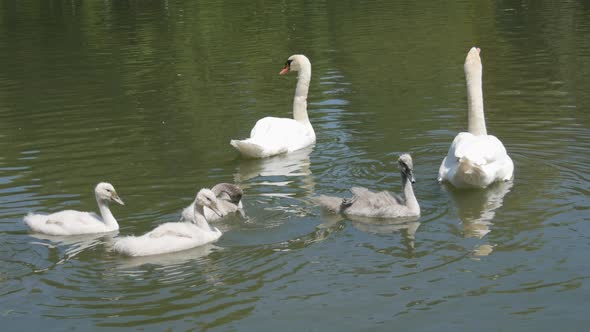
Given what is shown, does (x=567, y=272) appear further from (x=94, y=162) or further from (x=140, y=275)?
(x=94, y=162)

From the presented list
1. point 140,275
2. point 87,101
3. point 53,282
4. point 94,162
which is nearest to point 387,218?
point 140,275

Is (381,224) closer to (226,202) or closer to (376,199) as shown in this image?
(376,199)

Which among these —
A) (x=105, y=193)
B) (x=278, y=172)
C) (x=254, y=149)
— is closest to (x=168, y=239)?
(x=105, y=193)

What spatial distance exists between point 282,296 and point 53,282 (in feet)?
6.99

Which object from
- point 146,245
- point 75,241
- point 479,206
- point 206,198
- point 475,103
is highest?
point 475,103

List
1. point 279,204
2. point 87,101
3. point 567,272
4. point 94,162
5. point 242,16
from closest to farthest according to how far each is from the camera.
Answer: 1. point 567,272
2. point 279,204
3. point 94,162
4. point 87,101
5. point 242,16

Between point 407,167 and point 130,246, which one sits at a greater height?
point 407,167

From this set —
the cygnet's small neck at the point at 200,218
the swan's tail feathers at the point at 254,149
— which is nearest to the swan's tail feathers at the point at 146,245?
the cygnet's small neck at the point at 200,218

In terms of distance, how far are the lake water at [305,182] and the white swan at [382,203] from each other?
0.15 metres

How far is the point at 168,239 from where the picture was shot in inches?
358

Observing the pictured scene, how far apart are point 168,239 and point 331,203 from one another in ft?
6.49


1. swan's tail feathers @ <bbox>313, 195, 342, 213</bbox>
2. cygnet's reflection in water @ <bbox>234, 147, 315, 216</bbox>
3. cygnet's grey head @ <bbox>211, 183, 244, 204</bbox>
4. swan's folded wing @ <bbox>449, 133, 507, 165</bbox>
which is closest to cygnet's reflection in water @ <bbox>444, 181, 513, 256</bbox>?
swan's folded wing @ <bbox>449, 133, 507, 165</bbox>

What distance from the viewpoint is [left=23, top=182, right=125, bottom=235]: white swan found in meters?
9.80

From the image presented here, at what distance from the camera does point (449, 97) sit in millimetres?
16984
